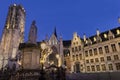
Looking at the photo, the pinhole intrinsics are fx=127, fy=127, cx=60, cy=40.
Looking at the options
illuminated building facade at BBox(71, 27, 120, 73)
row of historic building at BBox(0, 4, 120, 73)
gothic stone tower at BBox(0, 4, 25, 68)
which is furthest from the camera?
gothic stone tower at BBox(0, 4, 25, 68)

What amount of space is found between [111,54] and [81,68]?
1046cm

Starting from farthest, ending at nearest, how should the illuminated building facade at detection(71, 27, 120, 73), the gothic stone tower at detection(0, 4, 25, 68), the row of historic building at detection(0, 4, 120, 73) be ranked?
the gothic stone tower at detection(0, 4, 25, 68), the illuminated building facade at detection(71, 27, 120, 73), the row of historic building at detection(0, 4, 120, 73)

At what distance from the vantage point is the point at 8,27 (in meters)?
63.0

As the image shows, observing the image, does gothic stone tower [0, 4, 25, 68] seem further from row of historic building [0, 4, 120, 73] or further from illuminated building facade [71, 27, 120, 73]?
illuminated building facade [71, 27, 120, 73]

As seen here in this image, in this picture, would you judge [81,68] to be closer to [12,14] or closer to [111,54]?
[111,54]

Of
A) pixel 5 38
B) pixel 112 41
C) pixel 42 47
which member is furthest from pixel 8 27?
pixel 42 47

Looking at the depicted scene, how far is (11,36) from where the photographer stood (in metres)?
60.3

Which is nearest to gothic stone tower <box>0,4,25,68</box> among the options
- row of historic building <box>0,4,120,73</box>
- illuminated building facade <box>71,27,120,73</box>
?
row of historic building <box>0,4,120,73</box>

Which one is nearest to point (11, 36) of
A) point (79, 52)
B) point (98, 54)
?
point (79, 52)

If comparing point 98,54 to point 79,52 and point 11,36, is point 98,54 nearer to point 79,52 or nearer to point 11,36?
point 79,52

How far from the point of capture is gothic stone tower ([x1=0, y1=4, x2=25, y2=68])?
5771cm

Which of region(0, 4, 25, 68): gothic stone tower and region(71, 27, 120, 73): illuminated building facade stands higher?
region(0, 4, 25, 68): gothic stone tower

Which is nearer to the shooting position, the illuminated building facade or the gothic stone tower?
the illuminated building facade

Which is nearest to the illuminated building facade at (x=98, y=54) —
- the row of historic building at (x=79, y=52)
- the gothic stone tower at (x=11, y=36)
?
the row of historic building at (x=79, y=52)
